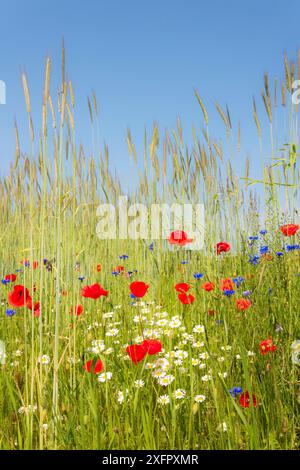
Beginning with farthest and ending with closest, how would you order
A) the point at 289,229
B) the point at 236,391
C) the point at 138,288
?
1. the point at 289,229
2. the point at 138,288
3. the point at 236,391

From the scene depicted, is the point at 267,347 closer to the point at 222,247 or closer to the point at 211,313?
the point at 211,313

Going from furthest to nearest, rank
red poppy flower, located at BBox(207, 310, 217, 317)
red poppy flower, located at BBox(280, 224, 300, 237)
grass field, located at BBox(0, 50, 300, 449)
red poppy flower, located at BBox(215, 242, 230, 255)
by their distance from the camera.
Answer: red poppy flower, located at BBox(215, 242, 230, 255), red poppy flower, located at BBox(280, 224, 300, 237), red poppy flower, located at BBox(207, 310, 217, 317), grass field, located at BBox(0, 50, 300, 449)

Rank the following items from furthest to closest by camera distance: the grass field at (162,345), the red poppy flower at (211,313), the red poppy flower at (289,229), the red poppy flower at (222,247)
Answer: the red poppy flower at (222,247), the red poppy flower at (289,229), the red poppy flower at (211,313), the grass field at (162,345)

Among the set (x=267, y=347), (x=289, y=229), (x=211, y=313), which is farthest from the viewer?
(x=289, y=229)

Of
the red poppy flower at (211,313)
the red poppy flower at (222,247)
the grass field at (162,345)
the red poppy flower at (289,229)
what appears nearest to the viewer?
the grass field at (162,345)

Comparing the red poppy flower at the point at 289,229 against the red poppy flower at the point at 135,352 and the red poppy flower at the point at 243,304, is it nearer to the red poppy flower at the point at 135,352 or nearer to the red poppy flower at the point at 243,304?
the red poppy flower at the point at 243,304

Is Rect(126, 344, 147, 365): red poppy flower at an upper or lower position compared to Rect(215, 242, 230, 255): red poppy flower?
lower

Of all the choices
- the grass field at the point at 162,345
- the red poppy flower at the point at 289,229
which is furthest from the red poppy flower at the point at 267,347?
the red poppy flower at the point at 289,229

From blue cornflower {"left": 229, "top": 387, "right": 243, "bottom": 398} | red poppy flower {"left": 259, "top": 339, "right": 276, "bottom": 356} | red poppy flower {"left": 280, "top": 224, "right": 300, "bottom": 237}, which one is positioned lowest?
blue cornflower {"left": 229, "top": 387, "right": 243, "bottom": 398}

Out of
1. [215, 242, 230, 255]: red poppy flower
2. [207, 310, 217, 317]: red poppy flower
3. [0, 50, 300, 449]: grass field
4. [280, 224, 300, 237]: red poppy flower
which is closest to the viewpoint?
[0, 50, 300, 449]: grass field

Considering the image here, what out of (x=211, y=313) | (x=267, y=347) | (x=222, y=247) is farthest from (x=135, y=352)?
(x=222, y=247)

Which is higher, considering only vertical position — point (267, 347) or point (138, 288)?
point (138, 288)

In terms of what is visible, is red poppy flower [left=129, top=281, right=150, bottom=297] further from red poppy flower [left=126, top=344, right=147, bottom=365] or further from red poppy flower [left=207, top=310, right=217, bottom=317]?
red poppy flower [left=207, top=310, right=217, bottom=317]

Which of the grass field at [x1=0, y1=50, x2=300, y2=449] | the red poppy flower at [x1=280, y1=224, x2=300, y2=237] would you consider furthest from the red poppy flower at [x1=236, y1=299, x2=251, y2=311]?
the red poppy flower at [x1=280, y1=224, x2=300, y2=237]
